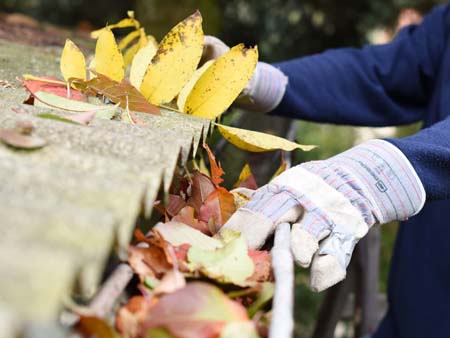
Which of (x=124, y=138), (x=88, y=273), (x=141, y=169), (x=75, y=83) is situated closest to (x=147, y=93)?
(x=75, y=83)

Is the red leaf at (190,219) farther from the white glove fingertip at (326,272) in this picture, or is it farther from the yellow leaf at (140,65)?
the yellow leaf at (140,65)

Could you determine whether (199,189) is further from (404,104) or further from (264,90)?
(404,104)

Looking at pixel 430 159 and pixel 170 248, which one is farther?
pixel 430 159

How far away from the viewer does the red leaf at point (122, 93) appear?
0.96 metres

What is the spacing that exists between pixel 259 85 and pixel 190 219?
728mm

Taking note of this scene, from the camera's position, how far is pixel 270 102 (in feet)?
5.18

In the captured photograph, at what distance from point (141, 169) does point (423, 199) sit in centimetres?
53

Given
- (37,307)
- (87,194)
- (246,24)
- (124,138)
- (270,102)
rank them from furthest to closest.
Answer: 1. (246,24)
2. (270,102)
3. (124,138)
4. (87,194)
5. (37,307)

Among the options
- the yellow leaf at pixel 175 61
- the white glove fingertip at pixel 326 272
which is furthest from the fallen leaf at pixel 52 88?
the white glove fingertip at pixel 326 272

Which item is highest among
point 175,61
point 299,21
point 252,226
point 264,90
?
point 175,61

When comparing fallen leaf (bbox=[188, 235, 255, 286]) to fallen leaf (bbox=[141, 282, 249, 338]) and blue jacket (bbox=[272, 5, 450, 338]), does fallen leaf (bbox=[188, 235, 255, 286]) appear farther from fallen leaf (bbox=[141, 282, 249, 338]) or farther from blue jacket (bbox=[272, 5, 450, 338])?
blue jacket (bbox=[272, 5, 450, 338])

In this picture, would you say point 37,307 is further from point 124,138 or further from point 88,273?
point 124,138

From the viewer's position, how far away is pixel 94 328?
544mm

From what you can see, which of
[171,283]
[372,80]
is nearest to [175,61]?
[171,283]
